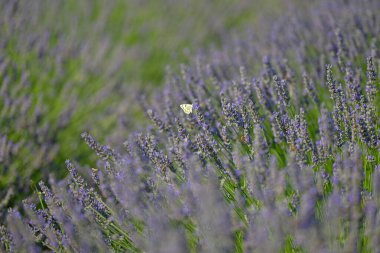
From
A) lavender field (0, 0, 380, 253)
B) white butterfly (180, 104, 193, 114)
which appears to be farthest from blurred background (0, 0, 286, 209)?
white butterfly (180, 104, 193, 114)

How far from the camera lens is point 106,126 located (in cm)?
352

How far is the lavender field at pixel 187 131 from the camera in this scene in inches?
62.9

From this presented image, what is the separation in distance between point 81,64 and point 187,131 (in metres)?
1.96

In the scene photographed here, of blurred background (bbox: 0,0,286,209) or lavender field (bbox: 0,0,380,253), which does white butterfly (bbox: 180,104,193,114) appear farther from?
blurred background (bbox: 0,0,286,209)

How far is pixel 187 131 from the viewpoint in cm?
236

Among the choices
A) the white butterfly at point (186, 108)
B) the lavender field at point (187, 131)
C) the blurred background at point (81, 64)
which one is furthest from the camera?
the blurred background at point (81, 64)

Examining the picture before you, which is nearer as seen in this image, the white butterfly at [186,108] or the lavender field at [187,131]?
the lavender field at [187,131]

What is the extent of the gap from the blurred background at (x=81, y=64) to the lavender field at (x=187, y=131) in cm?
2

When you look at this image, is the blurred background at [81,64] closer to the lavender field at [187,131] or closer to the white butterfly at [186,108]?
the lavender field at [187,131]

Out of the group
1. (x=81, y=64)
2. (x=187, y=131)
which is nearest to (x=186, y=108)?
(x=187, y=131)

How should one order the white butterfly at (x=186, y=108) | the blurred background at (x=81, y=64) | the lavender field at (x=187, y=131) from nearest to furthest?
1. the lavender field at (x=187, y=131)
2. the white butterfly at (x=186, y=108)
3. the blurred background at (x=81, y=64)

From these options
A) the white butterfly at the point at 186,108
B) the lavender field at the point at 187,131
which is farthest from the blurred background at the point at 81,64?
the white butterfly at the point at 186,108

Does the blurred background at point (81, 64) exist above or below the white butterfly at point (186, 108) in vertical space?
below

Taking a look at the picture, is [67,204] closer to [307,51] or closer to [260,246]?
[260,246]
